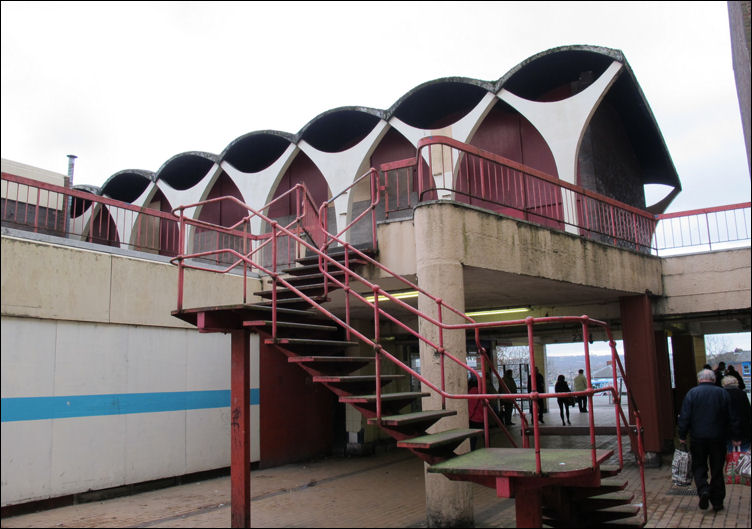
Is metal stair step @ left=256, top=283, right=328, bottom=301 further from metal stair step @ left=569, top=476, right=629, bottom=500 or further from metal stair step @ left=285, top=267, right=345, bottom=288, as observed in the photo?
metal stair step @ left=569, top=476, right=629, bottom=500

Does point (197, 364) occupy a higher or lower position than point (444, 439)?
higher

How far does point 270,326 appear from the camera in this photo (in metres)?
6.55

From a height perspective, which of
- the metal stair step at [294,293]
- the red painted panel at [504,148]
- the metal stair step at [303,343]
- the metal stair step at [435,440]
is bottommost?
the metal stair step at [435,440]

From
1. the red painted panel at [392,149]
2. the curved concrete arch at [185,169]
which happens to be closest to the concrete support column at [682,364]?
the red painted panel at [392,149]

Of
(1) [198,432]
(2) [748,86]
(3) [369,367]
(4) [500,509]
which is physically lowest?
(4) [500,509]

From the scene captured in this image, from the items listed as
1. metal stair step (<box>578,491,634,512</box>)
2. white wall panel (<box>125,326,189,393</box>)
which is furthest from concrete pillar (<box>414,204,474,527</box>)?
white wall panel (<box>125,326,189,393</box>)

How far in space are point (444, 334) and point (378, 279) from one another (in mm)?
1934

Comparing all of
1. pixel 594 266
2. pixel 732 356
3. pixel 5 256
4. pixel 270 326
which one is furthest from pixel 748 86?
pixel 732 356

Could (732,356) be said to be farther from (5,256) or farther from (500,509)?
(5,256)

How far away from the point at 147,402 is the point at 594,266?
Answer: 7.53 m

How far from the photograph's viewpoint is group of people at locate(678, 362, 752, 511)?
7270 millimetres

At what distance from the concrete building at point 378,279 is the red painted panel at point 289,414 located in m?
0.04

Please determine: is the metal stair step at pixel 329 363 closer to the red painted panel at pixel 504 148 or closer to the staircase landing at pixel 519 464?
the staircase landing at pixel 519 464

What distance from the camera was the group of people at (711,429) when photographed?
727cm
